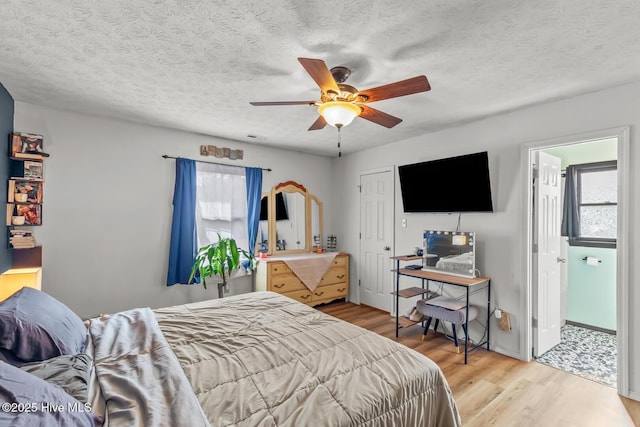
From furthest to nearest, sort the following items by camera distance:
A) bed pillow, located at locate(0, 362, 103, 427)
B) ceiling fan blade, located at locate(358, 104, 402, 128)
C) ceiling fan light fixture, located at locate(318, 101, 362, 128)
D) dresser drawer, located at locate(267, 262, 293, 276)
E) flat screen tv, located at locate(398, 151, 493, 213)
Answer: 1. dresser drawer, located at locate(267, 262, 293, 276)
2. flat screen tv, located at locate(398, 151, 493, 213)
3. ceiling fan blade, located at locate(358, 104, 402, 128)
4. ceiling fan light fixture, located at locate(318, 101, 362, 128)
5. bed pillow, located at locate(0, 362, 103, 427)

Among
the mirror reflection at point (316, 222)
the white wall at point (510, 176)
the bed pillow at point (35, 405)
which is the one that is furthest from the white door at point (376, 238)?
the bed pillow at point (35, 405)

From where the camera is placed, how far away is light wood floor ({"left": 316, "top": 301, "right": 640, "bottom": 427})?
206cm

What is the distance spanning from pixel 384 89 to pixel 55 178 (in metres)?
3.29

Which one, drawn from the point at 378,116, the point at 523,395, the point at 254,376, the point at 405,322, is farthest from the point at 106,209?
the point at 523,395

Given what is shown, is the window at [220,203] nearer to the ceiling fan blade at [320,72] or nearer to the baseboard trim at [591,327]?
the ceiling fan blade at [320,72]

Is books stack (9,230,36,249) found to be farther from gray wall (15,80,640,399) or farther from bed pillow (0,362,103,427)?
bed pillow (0,362,103,427)

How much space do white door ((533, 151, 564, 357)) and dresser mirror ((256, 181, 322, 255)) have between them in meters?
3.01

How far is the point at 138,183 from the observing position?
136 inches

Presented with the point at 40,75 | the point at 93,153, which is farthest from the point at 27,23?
the point at 93,153

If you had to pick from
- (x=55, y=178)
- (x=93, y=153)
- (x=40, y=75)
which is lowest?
(x=55, y=178)

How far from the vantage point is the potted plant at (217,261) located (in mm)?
3629

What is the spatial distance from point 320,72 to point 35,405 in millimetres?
1792

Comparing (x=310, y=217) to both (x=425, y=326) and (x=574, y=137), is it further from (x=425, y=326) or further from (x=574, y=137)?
(x=574, y=137)

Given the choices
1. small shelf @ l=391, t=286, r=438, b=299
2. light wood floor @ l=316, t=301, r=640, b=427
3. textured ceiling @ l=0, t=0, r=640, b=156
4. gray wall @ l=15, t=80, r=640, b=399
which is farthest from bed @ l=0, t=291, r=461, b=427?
textured ceiling @ l=0, t=0, r=640, b=156
